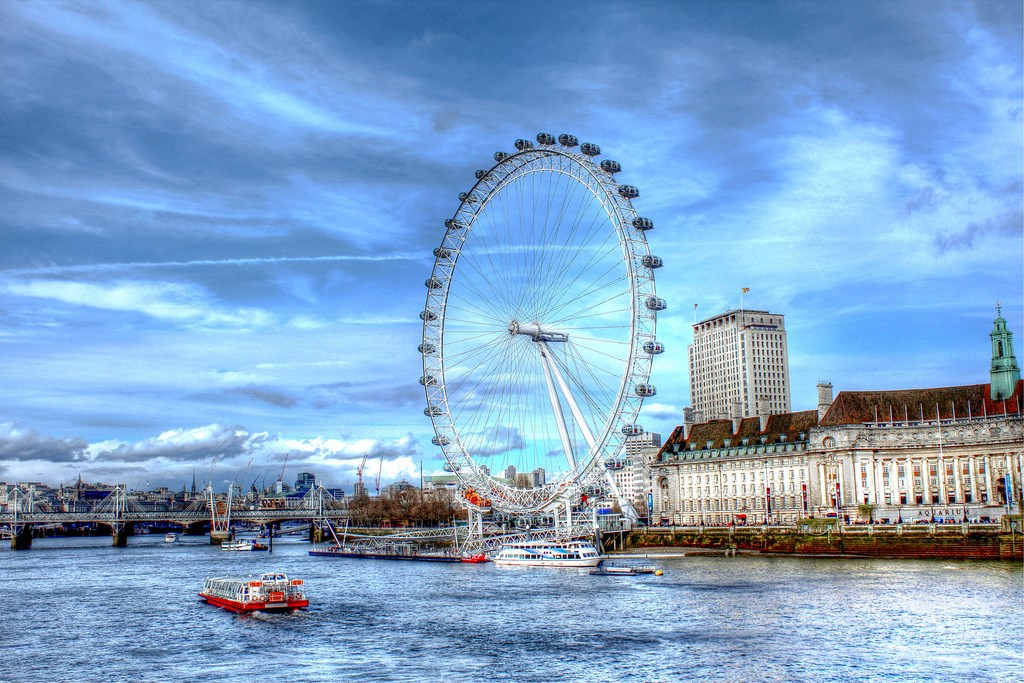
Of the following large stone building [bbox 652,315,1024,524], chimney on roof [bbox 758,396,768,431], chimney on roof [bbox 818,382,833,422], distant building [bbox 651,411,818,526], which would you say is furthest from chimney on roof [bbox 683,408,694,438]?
chimney on roof [bbox 818,382,833,422]

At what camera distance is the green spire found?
13275 cm

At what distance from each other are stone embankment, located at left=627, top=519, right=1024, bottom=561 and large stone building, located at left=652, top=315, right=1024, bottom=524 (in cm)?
934

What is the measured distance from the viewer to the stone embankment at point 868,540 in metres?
103

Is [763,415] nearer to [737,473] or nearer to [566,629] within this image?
Answer: [737,473]

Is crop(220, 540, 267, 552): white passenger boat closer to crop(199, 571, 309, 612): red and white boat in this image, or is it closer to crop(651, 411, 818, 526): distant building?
crop(651, 411, 818, 526): distant building

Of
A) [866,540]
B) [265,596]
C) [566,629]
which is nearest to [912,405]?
[866,540]

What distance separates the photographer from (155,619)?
72812mm

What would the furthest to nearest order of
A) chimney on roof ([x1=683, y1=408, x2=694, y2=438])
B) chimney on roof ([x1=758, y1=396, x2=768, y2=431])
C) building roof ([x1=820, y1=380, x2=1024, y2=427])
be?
chimney on roof ([x1=683, y1=408, x2=694, y2=438]) < chimney on roof ([x1=758, y1=396, x2=768, y2=431]) < building roof ([x1=820, y1=380, x2=1024, y2=427])

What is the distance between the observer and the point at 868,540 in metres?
114

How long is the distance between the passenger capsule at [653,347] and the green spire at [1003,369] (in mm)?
59192

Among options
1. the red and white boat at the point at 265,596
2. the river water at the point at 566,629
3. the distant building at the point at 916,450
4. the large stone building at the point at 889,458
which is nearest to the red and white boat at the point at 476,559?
the river water at the point at 566,629

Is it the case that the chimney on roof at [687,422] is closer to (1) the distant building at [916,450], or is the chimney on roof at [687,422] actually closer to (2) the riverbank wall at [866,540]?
(1) the distant building at [916,450]

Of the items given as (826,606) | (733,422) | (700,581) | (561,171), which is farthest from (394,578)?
(733,422)

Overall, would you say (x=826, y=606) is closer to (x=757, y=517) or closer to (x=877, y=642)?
(x=877, y=642)
